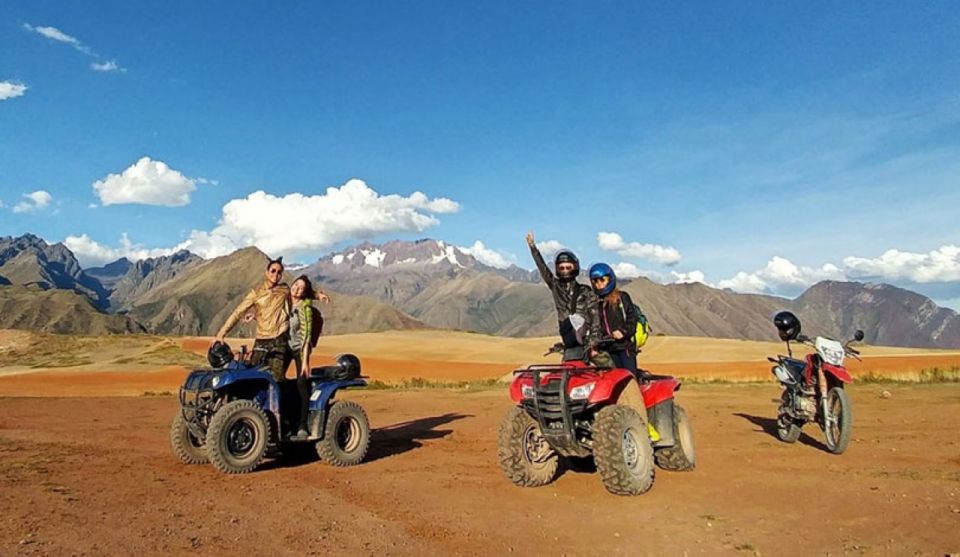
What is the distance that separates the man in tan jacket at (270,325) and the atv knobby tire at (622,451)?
4.23 m

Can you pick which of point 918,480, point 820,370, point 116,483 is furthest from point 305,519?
point 820,370

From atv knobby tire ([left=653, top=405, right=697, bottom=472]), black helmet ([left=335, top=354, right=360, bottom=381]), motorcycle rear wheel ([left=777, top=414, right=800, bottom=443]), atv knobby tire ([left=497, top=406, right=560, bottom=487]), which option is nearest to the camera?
atv knobby tire ([left=497, top=406, right=560, bottom=487])

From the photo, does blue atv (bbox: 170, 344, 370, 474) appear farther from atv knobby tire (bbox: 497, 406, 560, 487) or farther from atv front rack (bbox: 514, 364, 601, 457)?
atv front rack (bbox: 514, 364, 601, 457)

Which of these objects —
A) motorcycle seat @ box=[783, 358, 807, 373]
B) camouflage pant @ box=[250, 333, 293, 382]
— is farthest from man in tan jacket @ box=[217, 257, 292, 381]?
motorcycle seat @ box=[783, 358, 807, 373]

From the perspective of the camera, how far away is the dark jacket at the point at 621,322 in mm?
7470

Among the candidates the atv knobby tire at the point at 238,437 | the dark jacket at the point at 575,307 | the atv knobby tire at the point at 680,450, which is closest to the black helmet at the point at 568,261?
the dark jacket at the point at 575,307

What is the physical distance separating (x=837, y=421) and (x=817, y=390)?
0.68 m

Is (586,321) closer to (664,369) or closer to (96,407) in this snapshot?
(96,407)

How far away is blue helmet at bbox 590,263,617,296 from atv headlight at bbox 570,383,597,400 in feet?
3.99

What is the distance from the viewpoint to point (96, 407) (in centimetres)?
1742

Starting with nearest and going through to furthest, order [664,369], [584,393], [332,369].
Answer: [584,393] < [332,369] < [664,369]

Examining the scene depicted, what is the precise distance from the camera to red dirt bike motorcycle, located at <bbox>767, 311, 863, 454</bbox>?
31.8 feet

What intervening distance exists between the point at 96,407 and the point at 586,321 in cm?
1505

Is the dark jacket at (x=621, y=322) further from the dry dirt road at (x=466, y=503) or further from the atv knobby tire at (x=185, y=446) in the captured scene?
the atv knobby tire at (x=185, y=446)
